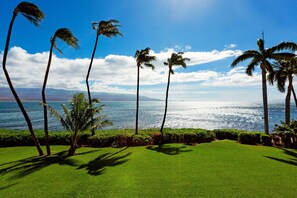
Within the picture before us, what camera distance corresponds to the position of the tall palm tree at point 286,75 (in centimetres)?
1916

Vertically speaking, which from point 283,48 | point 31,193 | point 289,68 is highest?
point 283,48

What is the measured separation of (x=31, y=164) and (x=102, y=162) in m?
4.17

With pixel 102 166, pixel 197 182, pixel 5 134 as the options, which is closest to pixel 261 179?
pixel 197 182

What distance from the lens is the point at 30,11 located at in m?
11.8

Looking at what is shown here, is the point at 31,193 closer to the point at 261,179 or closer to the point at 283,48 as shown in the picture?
the point at 261,179

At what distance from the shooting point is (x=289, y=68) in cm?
1930

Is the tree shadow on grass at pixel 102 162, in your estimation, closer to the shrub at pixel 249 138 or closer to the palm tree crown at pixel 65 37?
the palm tree crown at pixel 65 37

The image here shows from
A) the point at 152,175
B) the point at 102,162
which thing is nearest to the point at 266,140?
the point at 152,175

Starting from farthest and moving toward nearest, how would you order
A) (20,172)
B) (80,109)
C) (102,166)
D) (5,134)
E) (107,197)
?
(5,134) < (80,109) < (102,166) < (20,172) < (107,197)

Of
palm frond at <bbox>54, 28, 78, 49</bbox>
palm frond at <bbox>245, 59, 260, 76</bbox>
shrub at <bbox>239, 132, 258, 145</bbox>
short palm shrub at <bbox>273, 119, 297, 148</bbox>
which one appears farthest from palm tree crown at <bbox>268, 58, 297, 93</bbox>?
palm frond at <bbox>54, 28, 78, 49</bbox>

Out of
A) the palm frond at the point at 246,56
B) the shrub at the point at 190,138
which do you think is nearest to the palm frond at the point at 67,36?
the shrub at the point at 190,138

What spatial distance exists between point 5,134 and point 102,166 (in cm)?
1262

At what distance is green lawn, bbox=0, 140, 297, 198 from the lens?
735 cm

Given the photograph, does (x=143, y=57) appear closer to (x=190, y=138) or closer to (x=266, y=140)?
(x=190, y=138)
